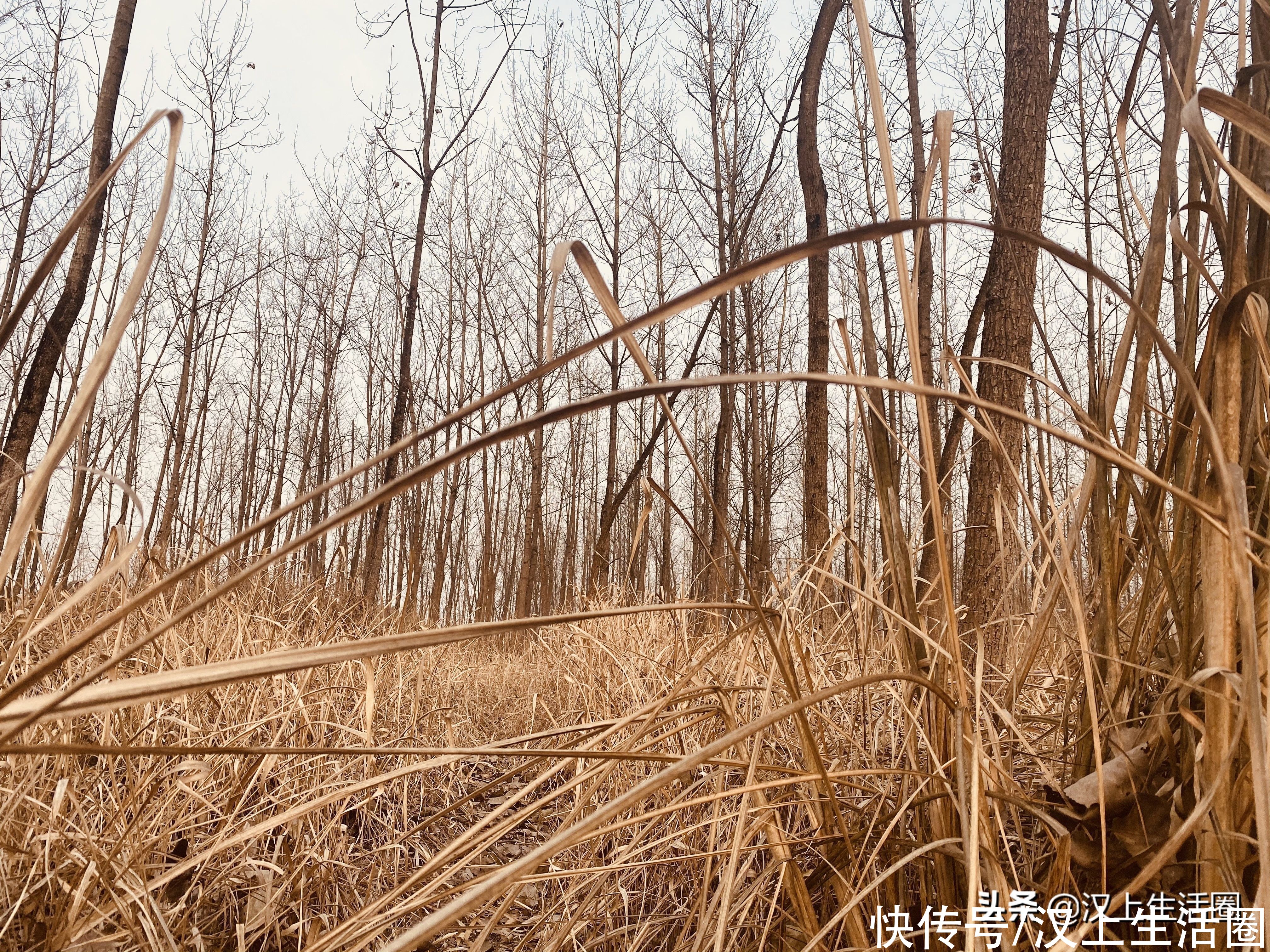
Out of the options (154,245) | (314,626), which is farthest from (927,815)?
(314,626)

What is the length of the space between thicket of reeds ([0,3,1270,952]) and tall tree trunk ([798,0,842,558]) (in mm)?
2300

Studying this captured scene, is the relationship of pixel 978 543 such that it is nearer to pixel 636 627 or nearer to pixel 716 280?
pixel 636 627

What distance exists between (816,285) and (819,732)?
4.05 m

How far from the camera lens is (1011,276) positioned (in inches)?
139

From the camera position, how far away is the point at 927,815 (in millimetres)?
826

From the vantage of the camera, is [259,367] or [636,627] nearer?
[636,627]

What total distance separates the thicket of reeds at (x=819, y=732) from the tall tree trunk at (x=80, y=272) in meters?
2.85

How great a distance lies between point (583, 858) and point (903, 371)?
7947 millimetres

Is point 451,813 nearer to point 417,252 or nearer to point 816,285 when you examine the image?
point 816,285

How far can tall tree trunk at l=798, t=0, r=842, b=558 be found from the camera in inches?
134

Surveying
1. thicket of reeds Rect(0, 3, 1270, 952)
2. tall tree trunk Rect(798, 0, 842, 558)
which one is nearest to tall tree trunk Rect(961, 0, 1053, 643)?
tall tree trunk Rect(798, 0, 842, 558)

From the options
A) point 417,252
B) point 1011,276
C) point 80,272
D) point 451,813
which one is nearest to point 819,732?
point 451,813

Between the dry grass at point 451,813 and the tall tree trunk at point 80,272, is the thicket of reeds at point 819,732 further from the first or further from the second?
the tall tree trunk at point 80,272

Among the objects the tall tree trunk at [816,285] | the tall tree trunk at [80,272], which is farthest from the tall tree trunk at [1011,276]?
the tall tree trunk at [80,272]
